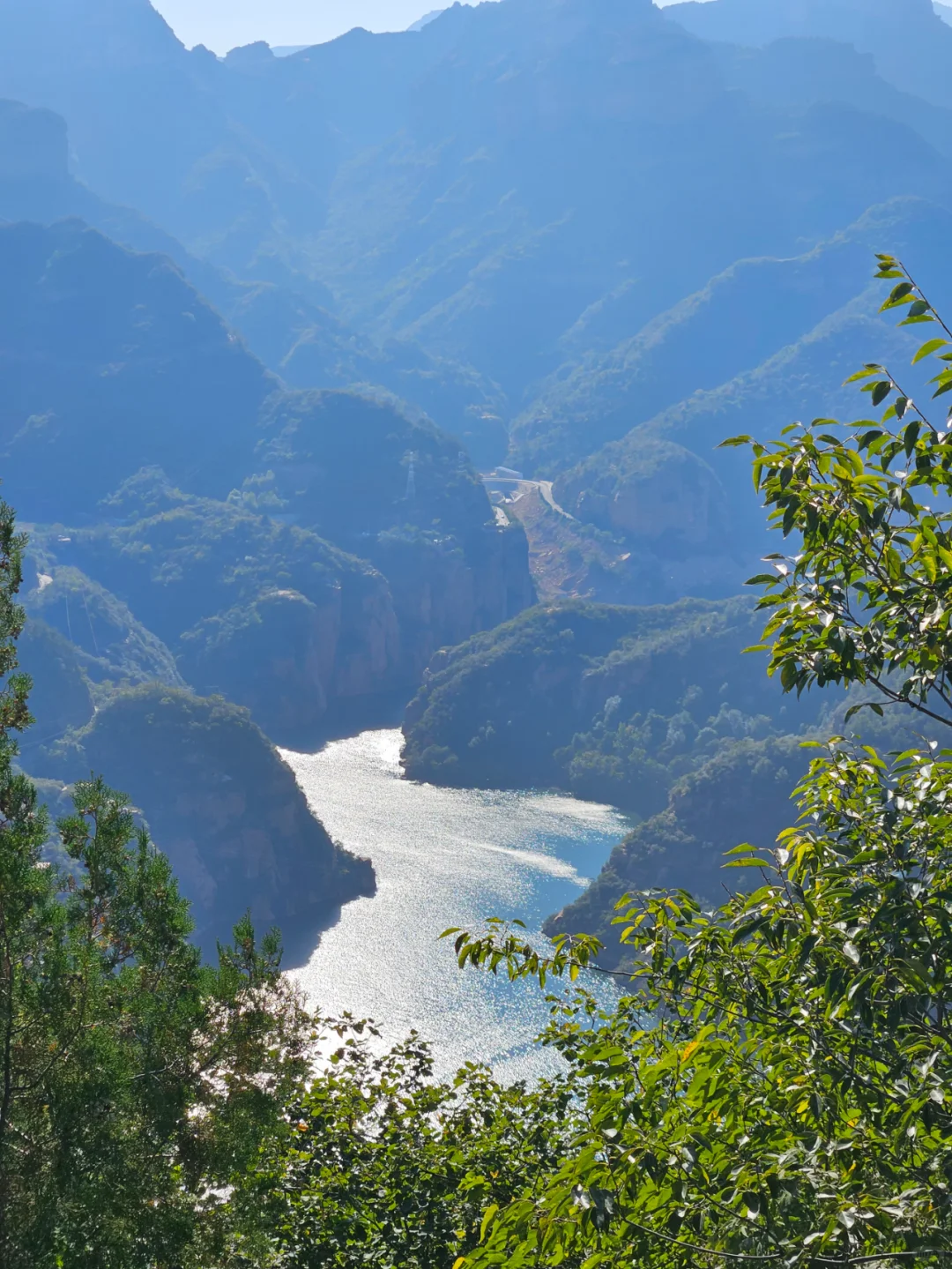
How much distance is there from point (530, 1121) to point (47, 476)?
124894 mm

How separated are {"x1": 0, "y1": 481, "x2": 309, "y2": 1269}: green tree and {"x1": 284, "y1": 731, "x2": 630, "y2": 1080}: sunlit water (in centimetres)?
2765

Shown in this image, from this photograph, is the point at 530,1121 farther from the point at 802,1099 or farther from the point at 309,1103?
the point at 802,1099

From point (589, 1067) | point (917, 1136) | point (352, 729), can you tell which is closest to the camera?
point (917, 1136)

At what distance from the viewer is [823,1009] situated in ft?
19.5

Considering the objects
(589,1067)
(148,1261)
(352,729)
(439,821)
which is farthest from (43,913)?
(352,729)

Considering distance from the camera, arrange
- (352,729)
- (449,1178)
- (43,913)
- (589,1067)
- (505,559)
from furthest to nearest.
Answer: (505,559)
(352,729)
(449,1178)
(43,913)
(589,1067)

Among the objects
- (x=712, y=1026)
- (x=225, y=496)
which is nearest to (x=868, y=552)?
(x=712, y=1026)

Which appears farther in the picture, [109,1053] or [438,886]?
[438,886]

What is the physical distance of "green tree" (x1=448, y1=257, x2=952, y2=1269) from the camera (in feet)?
16.4

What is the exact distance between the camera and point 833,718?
74750 mm

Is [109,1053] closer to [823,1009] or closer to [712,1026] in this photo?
[712,1026]

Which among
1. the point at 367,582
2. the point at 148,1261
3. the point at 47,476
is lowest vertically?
the point at 148,1261

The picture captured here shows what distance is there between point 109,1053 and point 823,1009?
3602mm

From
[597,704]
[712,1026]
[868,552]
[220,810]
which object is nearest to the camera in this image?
[712,1026]
